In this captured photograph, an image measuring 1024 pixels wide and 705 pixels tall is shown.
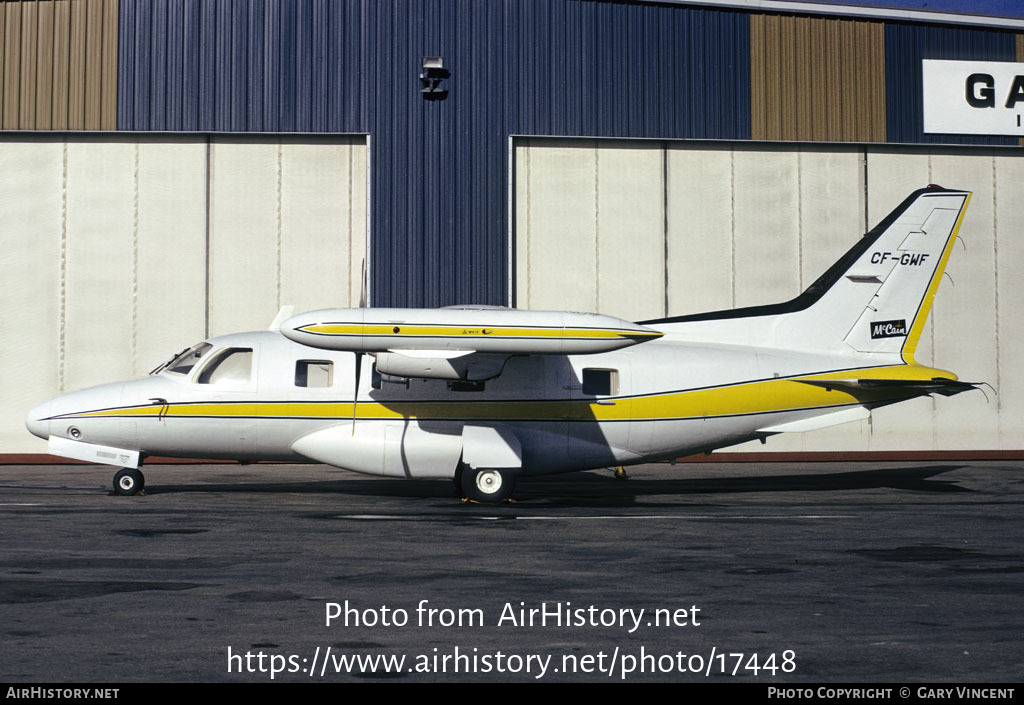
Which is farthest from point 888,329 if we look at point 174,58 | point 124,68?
point 124,68

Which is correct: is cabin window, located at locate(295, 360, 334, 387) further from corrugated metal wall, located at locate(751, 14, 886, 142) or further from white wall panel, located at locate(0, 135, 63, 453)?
corrugated metal wall, located at locate(751, 14, 886, 142)

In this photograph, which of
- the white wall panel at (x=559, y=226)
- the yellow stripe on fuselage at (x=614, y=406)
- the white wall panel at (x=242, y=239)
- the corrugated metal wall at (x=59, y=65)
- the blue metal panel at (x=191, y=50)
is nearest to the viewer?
the yellow stripe on fuselage at (x=614, y=406)

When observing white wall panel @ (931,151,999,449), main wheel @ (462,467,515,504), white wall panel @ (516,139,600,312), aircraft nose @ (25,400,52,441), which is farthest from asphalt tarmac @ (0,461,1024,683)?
white wall panel @ (931,151,999,449)

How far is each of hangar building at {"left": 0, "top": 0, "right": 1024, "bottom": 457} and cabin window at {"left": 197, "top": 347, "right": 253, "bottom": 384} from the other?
8.79 m

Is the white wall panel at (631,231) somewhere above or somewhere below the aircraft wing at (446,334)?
above

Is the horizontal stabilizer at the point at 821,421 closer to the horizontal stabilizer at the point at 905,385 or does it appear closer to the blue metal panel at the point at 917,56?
the horizontal stabilizer at the point at 905,385

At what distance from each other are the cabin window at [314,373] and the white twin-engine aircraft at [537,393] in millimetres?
23

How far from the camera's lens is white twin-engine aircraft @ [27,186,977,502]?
1658cm

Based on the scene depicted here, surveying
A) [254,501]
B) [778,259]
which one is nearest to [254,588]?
[254,501]

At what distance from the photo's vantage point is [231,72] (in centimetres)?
2570

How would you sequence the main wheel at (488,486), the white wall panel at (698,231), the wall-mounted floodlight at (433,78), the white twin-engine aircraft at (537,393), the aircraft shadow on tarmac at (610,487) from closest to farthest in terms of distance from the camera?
the main wheel at (488,486) < the white twin-engine aircraft at (537,393) < the aircraft shadow on tarmac at (610,487) < the wall-mounted floodlight at (433,78) < the white wall panel at (698,231)

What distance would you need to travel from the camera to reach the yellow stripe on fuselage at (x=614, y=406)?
54.7 feet

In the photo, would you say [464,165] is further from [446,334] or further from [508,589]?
[508,589]

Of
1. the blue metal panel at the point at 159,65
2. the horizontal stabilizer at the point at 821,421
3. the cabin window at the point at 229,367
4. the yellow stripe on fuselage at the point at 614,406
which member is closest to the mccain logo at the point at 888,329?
the yellow stripe on fuselage at the point at 614,406
